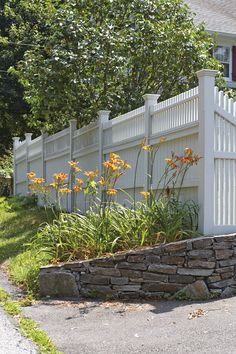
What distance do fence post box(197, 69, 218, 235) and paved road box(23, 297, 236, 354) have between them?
3.22 ft

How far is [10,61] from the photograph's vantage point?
22000 mm

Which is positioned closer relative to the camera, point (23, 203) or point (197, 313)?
point (197, 313)

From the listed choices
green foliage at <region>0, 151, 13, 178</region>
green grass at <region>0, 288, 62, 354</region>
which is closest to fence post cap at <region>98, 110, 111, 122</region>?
green grass at <region>0, 288, 62, 354</region>

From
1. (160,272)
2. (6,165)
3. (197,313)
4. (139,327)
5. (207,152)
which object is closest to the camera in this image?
(139,327)

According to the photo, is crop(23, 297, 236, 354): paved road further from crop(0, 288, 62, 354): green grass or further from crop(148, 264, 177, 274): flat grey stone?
crop(148, 264, 177, 274): flat grey stone

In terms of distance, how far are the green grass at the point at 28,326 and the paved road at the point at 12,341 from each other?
72 mm

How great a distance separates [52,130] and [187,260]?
31.9 feet

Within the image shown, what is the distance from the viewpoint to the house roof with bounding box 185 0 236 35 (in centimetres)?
2305

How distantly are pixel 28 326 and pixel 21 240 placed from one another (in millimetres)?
4770

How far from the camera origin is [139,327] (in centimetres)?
511

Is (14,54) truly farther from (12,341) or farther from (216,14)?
(12,341)

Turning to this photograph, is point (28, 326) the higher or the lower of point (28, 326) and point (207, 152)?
the lower

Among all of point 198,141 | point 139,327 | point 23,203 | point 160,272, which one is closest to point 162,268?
point 160,272

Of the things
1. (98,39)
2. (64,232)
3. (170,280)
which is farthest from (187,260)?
(98,39)
